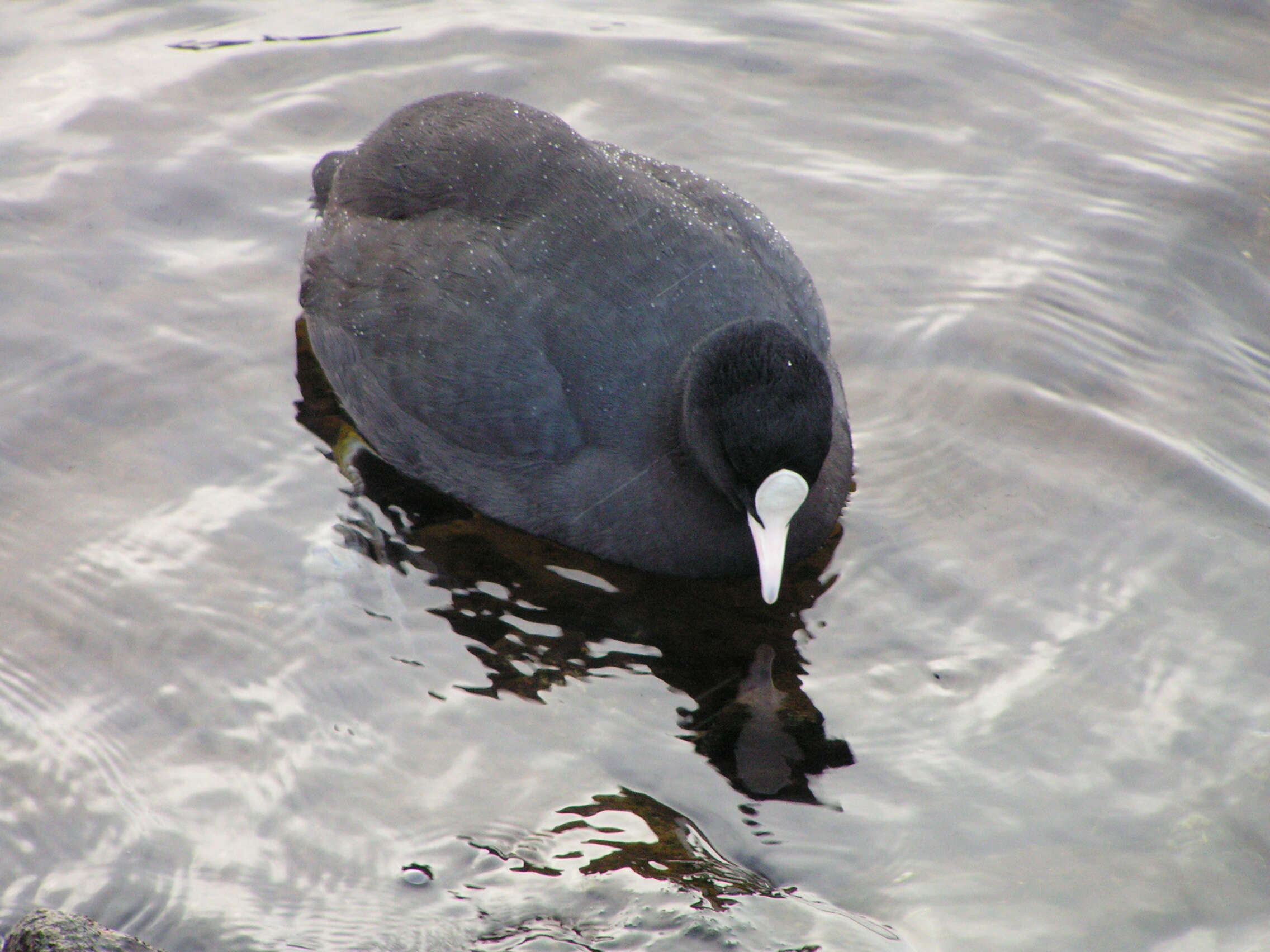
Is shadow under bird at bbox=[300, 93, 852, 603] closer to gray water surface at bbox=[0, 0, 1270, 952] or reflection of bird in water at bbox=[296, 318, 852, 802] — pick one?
reflection of bird in water at bbox=[296, 318, 852, 802]

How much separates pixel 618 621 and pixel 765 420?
2.72ft

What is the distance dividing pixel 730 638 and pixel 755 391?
2.66 feet

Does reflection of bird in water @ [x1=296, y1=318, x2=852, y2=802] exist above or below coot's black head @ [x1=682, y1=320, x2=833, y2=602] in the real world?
below

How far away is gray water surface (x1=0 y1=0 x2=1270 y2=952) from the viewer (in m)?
3.29

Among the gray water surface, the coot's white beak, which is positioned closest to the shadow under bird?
the coot's white beak

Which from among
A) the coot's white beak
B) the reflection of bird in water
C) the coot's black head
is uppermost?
the coot's black head

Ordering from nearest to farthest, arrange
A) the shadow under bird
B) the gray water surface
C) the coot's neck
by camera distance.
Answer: the gray water surface, the coot's neck, the shadow under bird

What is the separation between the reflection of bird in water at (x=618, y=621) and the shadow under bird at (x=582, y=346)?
135 mm

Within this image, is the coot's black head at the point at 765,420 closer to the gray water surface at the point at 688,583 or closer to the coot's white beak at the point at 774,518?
the coot's white beak at the point at 774,518

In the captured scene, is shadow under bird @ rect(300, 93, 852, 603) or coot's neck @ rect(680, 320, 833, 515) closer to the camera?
coot's neck @ rect(680, 320, 833, 515)

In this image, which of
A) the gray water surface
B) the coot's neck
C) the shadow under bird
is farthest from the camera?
the shadow under bird

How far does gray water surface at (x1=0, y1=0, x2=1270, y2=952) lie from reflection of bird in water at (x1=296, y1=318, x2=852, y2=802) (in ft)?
0.05

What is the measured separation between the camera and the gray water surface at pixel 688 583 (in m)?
3.29

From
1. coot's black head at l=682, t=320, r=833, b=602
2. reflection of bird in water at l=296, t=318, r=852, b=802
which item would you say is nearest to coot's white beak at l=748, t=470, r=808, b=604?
coot's black head at l=682, t=320, r=833, b=602
